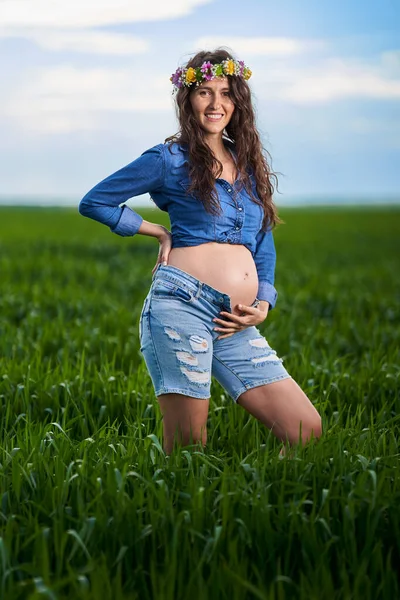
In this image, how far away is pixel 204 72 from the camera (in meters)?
4.12

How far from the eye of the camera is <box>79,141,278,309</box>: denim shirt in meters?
4.01

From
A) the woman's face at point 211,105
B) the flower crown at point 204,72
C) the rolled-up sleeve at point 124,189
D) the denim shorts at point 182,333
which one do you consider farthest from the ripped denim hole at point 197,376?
the flower crown at point 204,72

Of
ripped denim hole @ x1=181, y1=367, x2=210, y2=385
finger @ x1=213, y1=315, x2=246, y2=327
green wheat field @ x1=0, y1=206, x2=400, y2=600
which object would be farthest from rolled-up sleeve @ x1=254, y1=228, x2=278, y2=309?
green wheat field @ x1=0, y1=206, x2=400, y2=600

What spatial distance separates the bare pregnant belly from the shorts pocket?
0.10 metres

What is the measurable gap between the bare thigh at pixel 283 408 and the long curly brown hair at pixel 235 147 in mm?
806

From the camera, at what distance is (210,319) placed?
3.99 meters

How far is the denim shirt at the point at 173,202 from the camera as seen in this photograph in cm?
→ 401

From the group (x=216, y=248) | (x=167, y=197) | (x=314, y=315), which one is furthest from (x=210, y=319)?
(x=314, y=315)

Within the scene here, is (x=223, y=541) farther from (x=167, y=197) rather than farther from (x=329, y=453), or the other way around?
(x=167, y=197)

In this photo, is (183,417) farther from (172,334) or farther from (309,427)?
(309,427)

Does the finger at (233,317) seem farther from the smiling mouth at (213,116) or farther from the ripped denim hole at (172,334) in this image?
the smiling mouth at (213,116)

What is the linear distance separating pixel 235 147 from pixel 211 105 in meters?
0.28

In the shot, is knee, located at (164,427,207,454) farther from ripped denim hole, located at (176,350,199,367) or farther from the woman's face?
the woman's face

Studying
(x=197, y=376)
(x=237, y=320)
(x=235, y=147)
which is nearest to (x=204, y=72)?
(x=235, y=147)
